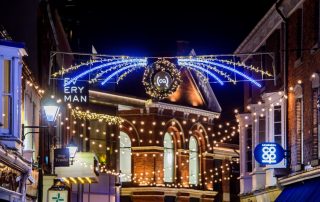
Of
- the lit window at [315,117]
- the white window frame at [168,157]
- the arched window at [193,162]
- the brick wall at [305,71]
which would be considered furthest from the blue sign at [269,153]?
the arched window at [193,162]

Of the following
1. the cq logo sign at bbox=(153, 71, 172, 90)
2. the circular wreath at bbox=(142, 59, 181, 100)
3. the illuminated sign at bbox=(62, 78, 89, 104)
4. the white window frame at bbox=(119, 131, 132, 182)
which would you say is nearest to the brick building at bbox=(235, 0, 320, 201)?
the circular wreath at bbox=(142, 59, 181, 100)

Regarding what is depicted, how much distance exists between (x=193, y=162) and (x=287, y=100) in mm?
27763

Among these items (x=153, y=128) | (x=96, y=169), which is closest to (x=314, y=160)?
(x=96, y=169)

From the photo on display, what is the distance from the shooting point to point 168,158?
60.0 m

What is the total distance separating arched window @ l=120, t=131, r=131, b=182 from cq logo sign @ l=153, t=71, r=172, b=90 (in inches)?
999

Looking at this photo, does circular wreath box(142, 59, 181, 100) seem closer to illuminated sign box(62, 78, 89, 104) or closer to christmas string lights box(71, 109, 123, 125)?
illuminated sign box(62, 78, 89, 104)

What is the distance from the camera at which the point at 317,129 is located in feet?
96.8

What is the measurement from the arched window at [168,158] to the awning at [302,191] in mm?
25621

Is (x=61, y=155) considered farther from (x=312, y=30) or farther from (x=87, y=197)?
(x=87, y=197)

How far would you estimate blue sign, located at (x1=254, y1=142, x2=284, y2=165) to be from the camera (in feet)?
110

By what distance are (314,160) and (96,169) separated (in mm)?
15553

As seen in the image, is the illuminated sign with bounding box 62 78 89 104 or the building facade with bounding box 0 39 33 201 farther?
the illuminated sign with bounding box 62 78 89 104

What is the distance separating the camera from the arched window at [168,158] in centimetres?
5971

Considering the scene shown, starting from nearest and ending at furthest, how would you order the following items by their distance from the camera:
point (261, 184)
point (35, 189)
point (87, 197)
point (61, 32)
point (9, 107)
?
point (9, 107) → point (35, 189) → point (261, 184) → point (61, 32) → point (87, 197)
